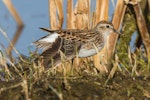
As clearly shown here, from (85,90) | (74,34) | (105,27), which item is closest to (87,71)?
(74,34)

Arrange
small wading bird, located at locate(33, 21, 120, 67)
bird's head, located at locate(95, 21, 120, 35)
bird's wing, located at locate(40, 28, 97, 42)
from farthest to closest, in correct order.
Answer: bird's head, located at locate(95, 21, 120, 35) → bird's wing, located at locate(40, 28, 97, 42) → small wading bird, located at locate(33, 21, 120, 67)

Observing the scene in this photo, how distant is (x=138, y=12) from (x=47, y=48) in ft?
6.48

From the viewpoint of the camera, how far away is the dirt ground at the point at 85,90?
4.36 m

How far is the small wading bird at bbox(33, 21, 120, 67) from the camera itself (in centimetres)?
574

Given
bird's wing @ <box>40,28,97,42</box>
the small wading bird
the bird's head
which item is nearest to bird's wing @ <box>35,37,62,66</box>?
the small wading bird

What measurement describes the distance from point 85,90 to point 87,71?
1.27m

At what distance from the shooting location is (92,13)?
700 centimetres

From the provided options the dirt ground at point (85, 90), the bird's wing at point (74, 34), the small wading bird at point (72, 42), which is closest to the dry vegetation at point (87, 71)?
the dirt ground at point (85, 90)

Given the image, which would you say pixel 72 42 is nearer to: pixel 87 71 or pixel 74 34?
pixel 74 34

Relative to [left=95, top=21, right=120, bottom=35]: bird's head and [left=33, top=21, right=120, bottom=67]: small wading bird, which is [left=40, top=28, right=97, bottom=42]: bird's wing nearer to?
[left=33, top=21, right=120, bottom=67]: small wading bird

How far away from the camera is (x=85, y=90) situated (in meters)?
4.49

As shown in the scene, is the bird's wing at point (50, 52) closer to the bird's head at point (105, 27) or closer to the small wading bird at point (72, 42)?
the small wading bird at point (72, 42)

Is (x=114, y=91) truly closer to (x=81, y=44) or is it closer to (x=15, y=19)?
(x=81, y=44)

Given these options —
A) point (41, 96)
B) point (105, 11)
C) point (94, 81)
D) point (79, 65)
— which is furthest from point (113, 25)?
point (41, 96)
